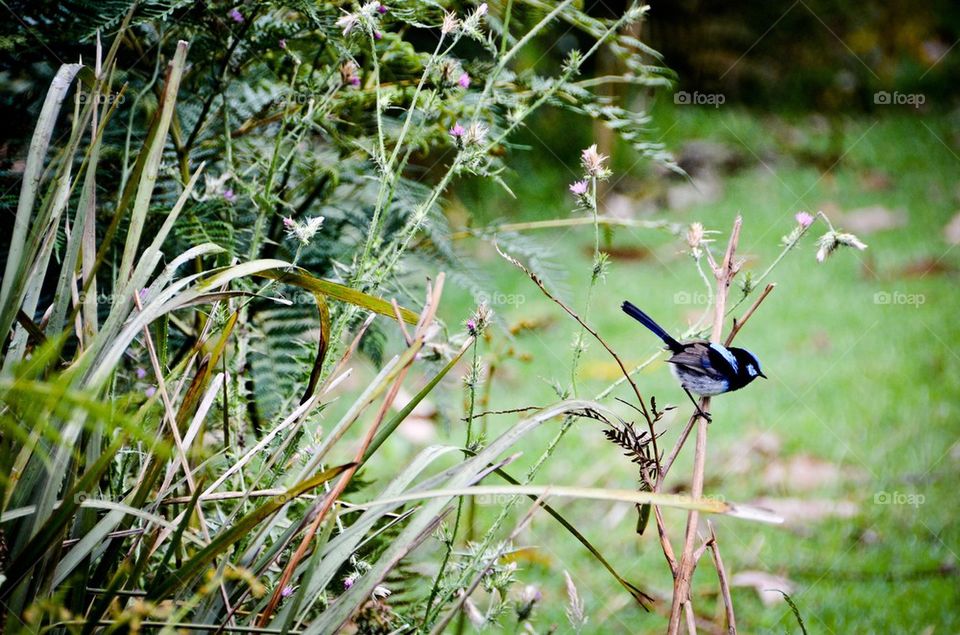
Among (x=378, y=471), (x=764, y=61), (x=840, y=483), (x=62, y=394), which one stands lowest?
(x=378, y=471)

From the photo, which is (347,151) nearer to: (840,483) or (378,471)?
(378,471)

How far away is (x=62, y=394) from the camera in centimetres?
65

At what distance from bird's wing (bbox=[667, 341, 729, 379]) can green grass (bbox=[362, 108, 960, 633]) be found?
0.66ft

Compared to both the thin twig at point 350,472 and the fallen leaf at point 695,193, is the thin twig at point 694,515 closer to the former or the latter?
the thin twig at point 350,472

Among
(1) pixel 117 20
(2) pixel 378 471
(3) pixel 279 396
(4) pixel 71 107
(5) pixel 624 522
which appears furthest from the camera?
(2) pixel 378 471

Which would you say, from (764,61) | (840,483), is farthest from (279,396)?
(764,61)

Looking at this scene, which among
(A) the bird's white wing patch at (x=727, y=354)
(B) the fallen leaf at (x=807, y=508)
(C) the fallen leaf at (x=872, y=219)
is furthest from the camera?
(C) the fallen leaf at (x=872, y=219)

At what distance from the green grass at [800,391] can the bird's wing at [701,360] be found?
20 cm

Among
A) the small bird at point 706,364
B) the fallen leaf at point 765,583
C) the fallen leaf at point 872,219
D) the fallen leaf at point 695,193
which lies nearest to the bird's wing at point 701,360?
the small bird at point 706,364

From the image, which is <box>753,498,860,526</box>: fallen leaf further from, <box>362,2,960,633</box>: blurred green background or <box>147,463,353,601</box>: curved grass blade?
<box>147,463,353,601</box>: curved grass blade

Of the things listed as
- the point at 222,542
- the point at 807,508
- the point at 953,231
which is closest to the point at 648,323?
the point at 222,542

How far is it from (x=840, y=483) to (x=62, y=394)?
2.59m

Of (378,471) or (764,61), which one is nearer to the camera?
(378,471)

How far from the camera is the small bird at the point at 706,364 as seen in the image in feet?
3.67
